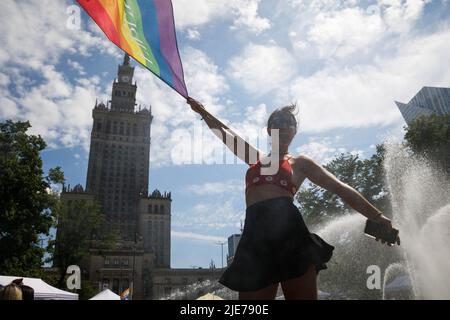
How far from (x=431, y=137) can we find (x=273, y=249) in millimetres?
33593

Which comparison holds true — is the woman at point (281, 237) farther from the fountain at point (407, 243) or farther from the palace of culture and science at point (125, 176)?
the palace of culture and science at point (125, 176)

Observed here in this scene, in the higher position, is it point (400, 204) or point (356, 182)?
point (356, 182)

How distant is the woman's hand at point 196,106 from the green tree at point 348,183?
33.1m

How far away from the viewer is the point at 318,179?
283 cm

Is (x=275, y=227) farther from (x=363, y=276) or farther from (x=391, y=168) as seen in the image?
(x=363, y=276)

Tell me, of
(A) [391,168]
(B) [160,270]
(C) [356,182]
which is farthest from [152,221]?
(A) [391,168]

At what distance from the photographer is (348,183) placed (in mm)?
36188

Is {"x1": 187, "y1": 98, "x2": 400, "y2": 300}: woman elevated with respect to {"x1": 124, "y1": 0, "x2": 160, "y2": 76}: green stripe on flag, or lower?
lower

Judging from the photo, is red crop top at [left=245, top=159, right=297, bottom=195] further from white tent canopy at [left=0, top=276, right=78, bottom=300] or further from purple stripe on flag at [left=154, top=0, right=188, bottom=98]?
white tent canopy at [left=0, top=276, right=78, bottom=300]

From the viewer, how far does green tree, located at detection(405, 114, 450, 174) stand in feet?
100

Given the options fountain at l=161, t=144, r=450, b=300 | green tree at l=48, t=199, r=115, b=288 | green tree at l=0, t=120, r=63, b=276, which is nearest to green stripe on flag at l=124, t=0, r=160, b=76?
fountain at l=161, t=144, r=450, b=300

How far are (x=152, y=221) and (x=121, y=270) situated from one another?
3270 cm

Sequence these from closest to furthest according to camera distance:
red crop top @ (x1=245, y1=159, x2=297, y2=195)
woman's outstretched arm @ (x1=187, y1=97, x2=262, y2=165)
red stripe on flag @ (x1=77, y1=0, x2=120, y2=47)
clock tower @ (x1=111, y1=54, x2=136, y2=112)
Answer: red crop top @ (x1=245, y1=159, x2=297, y2=195) < woman's outstretched arm @ (x1=187, y1=97, x2=262, y2=165) < red stripe on flag @ (x1=77, y1=0, x2=120, y2=47) < clock tower @ (x1=111, y1=54, x2=136, y2=112)

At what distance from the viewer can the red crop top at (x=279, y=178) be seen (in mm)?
2781
